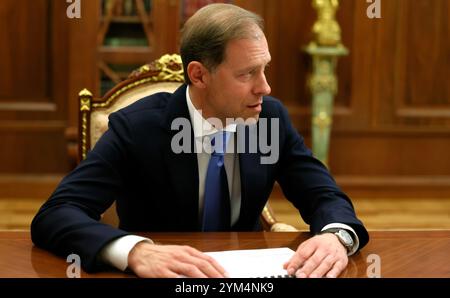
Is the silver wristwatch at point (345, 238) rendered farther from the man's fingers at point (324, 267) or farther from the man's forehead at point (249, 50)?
the man's forehead at point (249, 50)

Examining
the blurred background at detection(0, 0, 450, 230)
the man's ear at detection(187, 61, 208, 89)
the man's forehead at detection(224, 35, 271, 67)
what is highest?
the man's forehead at detection(224, 35, 271, 67)

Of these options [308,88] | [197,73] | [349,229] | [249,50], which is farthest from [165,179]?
[308,88]

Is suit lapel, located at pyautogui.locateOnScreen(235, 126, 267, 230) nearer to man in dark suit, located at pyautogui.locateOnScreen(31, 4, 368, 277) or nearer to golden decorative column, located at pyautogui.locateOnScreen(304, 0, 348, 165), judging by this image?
man in dark suit, located at pyautogui.locateOnScreen(31, 4, 368, 277)

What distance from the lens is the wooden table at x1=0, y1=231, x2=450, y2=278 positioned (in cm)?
190

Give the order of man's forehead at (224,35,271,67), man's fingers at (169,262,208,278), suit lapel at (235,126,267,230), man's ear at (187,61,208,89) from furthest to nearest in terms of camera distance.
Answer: suit lapel at (235,126,267,230), man's ear at (187,61,208,89), man's forehead at (224,35,271,67), man's fingers at (169,262,208,278)

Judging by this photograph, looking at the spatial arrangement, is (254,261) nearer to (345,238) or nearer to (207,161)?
(345,238)

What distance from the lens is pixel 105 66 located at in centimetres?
544

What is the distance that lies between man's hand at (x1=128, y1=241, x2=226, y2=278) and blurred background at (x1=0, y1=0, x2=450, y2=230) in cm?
361

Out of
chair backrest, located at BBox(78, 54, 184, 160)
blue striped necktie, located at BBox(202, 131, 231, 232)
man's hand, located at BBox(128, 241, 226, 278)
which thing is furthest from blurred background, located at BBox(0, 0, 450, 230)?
man's hand, located at BBox(128, 241, 226, 278)

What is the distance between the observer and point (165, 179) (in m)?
2.34

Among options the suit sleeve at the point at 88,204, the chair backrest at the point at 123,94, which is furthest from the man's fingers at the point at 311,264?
the chair backrest at the point at 123,94

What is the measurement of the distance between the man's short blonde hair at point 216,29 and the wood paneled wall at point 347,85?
3.37 metres

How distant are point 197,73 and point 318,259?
0.65 metres
